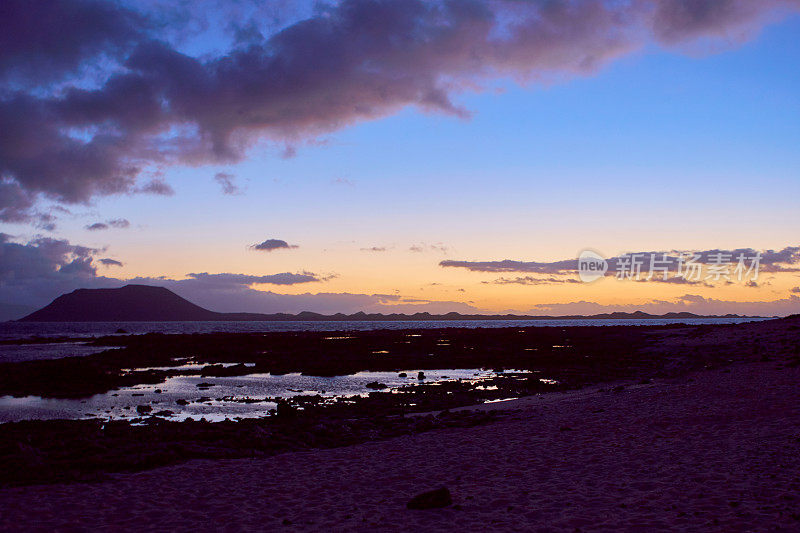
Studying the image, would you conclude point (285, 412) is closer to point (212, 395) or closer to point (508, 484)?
point (212, 395)

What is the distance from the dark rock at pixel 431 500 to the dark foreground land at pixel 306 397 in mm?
8357

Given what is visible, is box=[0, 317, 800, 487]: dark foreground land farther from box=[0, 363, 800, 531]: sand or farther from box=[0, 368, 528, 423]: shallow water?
box=[0, 368, 528, 423]: shallow water

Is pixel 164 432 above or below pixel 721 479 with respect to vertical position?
below

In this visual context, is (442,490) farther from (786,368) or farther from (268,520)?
(786,368)

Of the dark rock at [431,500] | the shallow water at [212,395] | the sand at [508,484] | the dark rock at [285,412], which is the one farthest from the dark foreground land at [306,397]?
the dark rock at [431,500]

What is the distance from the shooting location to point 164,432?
69.9ft

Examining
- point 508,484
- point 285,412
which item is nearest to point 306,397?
point 285,412

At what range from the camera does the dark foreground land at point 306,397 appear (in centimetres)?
1788

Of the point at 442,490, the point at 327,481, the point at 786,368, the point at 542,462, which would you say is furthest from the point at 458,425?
the point at 786,368

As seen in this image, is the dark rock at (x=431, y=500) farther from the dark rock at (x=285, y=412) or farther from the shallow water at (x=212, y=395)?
the shallow water at (x=212, y=395)

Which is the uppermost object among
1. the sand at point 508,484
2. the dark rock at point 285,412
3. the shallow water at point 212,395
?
the sand at point 508,484

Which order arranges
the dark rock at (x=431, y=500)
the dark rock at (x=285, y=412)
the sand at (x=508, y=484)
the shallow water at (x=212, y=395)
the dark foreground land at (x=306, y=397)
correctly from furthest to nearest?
the shallow water at (x=212, y=395), the dark rock at (x=285, y=412), the dark foreground land at (x=306, y=397), the dark rock at (x=431, y=500), the sand at (x=508, y=484)

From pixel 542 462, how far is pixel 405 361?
143ft

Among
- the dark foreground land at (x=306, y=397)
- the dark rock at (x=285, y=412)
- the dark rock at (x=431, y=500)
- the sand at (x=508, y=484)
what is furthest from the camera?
the dark rock at (x=285, y=412)
